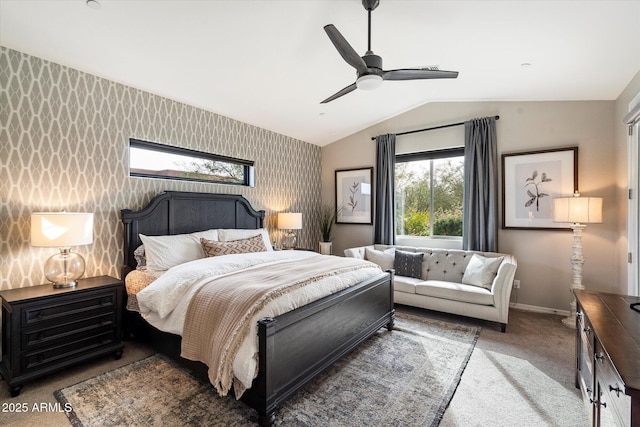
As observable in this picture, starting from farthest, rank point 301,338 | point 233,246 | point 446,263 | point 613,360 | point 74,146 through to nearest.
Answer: point 446,263 → point 233,246 → point 74,146 → point 301,338 → point 613,360

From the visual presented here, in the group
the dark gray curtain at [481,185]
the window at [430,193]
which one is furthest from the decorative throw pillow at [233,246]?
the dark gray curtain at [481,185]

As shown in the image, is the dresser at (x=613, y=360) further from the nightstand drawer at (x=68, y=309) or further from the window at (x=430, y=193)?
the nightstand drawer at (x=68, y=309)

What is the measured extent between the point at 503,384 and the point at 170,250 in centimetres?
326

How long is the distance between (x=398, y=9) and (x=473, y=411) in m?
3.08

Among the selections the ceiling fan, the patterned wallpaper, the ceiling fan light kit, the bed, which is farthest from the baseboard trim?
the patterned wallpaper

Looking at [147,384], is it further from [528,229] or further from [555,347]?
[528,229]

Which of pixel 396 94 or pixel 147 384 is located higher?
pixel 396 94

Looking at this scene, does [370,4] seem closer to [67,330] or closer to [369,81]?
[369,81]

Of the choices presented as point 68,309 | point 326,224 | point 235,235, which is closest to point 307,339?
point 68,309

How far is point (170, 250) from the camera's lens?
10.4 ft

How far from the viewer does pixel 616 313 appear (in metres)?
1.66

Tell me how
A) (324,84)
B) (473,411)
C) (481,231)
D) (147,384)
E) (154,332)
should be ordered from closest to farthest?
(473,411) → (147,384) → (154,332) → (324,84) → (481,231)

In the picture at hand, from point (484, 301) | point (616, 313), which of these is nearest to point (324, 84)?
point (484, 301)

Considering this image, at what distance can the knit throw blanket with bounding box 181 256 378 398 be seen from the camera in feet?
6.12
